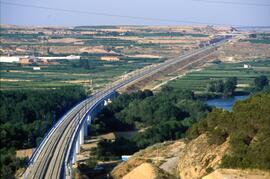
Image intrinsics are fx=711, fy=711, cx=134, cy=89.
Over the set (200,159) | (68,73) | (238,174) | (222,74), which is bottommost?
(68,73)

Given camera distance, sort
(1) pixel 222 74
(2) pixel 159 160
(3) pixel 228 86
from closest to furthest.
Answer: (2) pixel 159 160, (3) pixel 228 86, (1) pixel 222 74

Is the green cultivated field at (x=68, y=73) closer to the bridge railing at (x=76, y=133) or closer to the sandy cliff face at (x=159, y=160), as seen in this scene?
the bridge railing at (x=76, y=133)

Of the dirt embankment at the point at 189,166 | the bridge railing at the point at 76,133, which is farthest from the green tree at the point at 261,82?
the dirt embankment at the point at 189,166

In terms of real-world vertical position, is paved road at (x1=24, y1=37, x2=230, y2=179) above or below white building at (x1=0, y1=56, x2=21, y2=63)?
above

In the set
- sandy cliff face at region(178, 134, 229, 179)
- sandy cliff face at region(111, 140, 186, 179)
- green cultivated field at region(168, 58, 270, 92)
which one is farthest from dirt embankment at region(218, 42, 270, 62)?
sandy cliff face at region(178, 134, 229, 179)

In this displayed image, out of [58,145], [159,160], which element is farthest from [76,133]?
[159,160]

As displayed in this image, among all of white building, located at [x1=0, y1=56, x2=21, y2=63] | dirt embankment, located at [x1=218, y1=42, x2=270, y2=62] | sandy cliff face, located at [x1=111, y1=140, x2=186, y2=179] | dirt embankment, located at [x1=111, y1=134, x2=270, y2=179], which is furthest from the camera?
white building, located at [x1=0, y1=56, x2=21, y2=63]

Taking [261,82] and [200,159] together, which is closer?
[200,159]

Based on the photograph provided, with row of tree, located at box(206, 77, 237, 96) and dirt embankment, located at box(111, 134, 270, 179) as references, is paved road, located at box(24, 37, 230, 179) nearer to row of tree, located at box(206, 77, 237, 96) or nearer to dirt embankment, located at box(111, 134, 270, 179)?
dirt embankment, located at box(111, 134, 270, 179)

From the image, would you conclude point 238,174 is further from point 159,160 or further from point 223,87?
point 223,87
